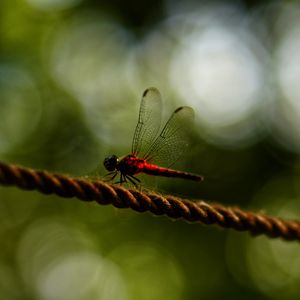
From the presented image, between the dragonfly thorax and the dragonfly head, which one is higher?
the dragonfly head

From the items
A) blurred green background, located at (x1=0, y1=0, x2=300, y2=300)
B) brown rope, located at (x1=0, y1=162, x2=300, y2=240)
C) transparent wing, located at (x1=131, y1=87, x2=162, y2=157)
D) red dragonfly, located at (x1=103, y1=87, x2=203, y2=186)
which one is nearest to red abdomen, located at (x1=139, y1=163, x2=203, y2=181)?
red dragonfly, located at (x1=103, y1=87, x2=203, y2=186)

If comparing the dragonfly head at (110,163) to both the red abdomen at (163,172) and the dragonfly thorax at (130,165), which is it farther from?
the red abdomen at (163,172)

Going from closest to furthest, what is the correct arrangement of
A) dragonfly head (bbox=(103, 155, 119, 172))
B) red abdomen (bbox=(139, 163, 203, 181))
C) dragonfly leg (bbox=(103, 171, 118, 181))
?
dragonfly leg (bbox=(103, 171, 118, 181))
dragonfly head (bbox=(103, 155, 119, 172))
red abdomen (bbox=(139, 163, 203, 181))

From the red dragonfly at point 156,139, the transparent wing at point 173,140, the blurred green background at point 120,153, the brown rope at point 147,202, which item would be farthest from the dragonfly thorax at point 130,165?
the blurred green background at point 120,153

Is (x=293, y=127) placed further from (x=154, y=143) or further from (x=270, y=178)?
(x=154, y=143)

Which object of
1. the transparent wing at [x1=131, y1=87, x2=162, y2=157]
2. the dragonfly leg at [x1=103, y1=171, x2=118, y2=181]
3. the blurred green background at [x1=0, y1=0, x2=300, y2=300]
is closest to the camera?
the dragonfly leg at [x1=103, y1=171, x2=118, y2=181]

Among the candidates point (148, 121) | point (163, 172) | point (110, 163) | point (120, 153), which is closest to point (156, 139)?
point (148, 121)

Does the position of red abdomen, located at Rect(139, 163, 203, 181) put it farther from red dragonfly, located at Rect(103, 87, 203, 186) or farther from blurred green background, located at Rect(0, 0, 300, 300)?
blurred green background, located at Rect(0, 0, 300, 300)
